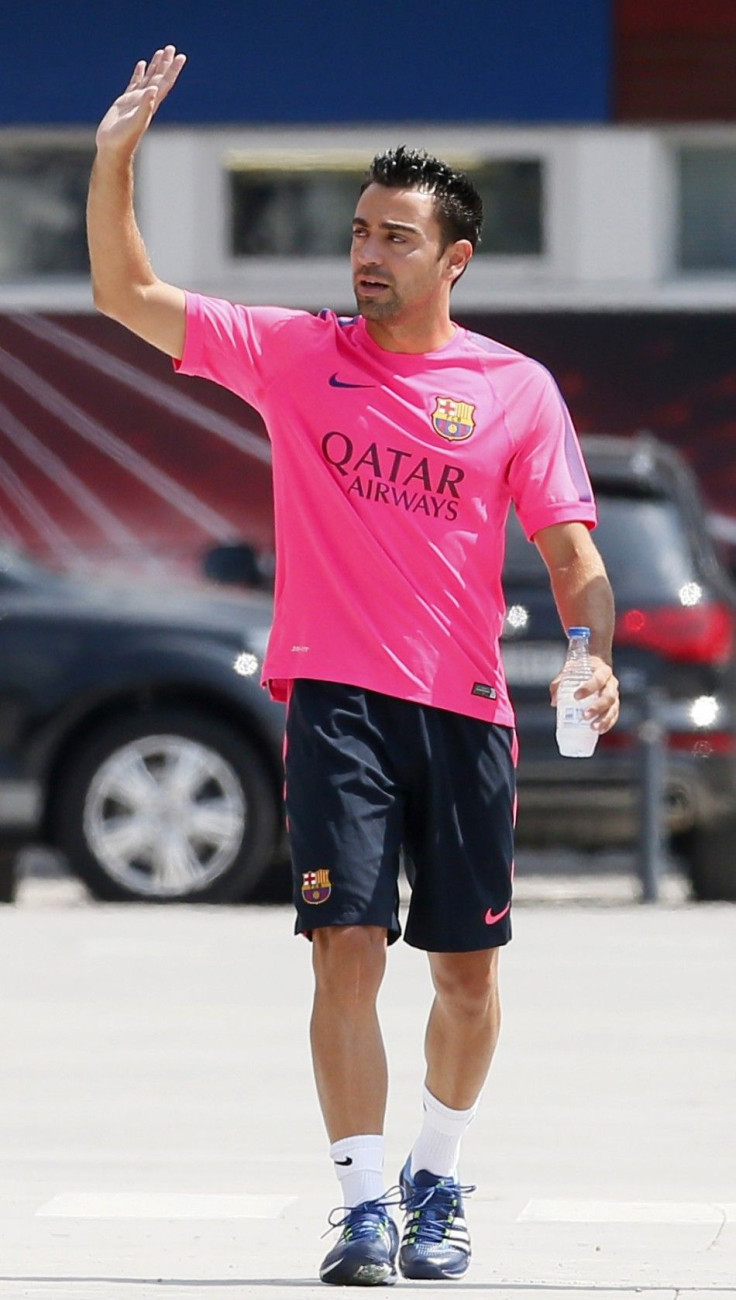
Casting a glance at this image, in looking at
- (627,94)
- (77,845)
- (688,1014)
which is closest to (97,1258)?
(688,1014)

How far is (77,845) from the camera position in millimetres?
11328

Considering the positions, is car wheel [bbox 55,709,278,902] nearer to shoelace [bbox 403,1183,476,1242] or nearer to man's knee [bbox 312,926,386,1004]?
shoelace [bbox 403,1183,476,1242]

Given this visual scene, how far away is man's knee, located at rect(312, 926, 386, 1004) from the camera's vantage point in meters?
5.33

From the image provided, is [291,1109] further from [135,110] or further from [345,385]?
[135,110]

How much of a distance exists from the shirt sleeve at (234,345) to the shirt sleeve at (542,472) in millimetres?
434

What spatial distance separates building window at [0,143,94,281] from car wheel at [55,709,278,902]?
2.69 meters

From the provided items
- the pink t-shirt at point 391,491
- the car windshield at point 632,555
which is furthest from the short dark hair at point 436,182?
the car windshield at point 632,555

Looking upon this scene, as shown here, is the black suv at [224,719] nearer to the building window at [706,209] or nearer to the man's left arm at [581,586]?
the building window at [706,209]

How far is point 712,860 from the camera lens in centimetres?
1185

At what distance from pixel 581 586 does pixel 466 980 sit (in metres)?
0.74

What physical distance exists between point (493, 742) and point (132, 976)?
13.5 ft

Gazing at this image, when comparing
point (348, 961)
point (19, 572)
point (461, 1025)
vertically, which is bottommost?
point (461, 1025)

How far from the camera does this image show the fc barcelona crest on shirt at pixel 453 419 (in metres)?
5.39

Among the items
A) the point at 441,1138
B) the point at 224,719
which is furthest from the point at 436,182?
the point at 224,719
